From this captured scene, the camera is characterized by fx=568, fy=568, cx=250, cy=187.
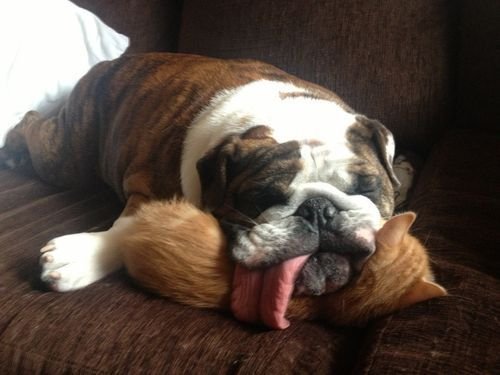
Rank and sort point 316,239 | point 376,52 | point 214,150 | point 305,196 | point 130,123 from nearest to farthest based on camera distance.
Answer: point 316,239
point 305,196
point 214,150
point 130,123
point 376,52

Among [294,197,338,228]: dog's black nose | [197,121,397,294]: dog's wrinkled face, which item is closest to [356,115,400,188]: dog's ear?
[197,121,397,294]: dog's wrinkled face

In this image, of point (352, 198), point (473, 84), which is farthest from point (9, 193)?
point (473, 84)

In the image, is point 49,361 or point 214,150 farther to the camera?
point 214,150

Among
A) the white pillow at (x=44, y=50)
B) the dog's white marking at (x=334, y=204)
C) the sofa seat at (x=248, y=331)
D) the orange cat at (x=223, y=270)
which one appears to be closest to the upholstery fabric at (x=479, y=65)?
the sofa seat at (x=248, y=331)

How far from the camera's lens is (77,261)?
1264 mm

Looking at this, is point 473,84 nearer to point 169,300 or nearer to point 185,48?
point 185,48

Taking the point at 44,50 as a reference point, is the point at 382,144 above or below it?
above

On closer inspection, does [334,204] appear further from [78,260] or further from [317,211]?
[78,260]

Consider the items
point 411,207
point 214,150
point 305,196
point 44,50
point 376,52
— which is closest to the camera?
point 305,196

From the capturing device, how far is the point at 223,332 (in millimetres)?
1065

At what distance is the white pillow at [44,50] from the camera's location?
7.23 feet

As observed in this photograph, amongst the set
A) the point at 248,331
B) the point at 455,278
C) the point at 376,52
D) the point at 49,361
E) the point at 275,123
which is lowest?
the point at 49,361

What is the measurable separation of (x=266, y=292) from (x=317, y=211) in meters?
0.22

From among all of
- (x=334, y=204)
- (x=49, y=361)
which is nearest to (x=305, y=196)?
(x=334, y=204)
